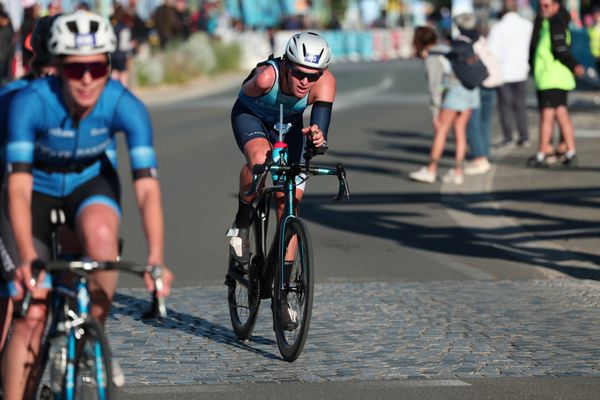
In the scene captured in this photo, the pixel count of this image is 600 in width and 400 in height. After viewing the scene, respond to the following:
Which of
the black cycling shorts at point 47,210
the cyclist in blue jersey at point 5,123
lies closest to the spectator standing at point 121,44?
the cyclist in blue jersey at point 5,123

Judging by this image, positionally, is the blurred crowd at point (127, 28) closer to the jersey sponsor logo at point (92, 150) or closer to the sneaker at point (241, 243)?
the sneaker at point (241, 243)

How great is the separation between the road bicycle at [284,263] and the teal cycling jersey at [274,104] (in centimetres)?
37

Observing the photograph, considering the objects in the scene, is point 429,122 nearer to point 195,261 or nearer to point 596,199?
point 596,199

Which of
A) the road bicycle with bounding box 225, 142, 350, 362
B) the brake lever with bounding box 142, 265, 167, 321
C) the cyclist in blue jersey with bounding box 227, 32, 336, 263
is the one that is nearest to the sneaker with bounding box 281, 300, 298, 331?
the road bicycle with bounding box 225, 142, 350, 362

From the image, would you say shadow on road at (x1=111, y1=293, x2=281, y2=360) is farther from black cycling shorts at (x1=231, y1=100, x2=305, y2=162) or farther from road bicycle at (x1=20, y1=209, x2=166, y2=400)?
road bicycle at (x1=20, y1=209, x2=166, y2=400)

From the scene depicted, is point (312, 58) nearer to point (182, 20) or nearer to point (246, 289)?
point (246, 289)

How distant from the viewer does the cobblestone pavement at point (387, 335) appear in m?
7.31

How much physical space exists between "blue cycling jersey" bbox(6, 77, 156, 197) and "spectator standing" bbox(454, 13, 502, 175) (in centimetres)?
1114

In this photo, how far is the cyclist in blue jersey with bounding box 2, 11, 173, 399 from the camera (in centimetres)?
527

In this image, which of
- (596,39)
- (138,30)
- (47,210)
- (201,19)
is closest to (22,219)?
(47,210)

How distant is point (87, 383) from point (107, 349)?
0.75 ft

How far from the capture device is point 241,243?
8.23 m

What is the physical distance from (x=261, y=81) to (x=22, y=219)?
9.46ft

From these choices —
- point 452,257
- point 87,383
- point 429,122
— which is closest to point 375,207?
point 452,257
